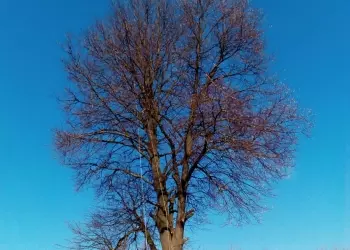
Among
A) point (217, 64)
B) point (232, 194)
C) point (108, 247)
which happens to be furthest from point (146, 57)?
point (108, 247)

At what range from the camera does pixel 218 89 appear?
8.51 m

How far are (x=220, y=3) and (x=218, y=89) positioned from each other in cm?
208

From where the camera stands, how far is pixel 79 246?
970 centimetres

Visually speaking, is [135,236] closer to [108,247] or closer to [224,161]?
[108,247]

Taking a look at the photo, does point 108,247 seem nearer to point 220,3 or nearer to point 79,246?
point 79,246

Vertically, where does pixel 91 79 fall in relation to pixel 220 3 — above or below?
below

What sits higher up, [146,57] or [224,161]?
[146,57]

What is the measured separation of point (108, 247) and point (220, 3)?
5.47m

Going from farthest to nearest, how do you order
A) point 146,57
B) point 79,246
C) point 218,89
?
point 79,246
point 146,57
point 218,89

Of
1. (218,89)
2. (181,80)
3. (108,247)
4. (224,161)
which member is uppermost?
(181,80)

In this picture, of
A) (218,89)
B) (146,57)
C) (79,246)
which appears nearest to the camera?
(218,89)

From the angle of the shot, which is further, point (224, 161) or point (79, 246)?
point (79, 246)

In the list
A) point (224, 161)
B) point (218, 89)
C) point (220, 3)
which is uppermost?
point (220, 3)

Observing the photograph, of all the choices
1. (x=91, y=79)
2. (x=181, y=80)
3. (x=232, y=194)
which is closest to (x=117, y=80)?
(x=91, y=79)
